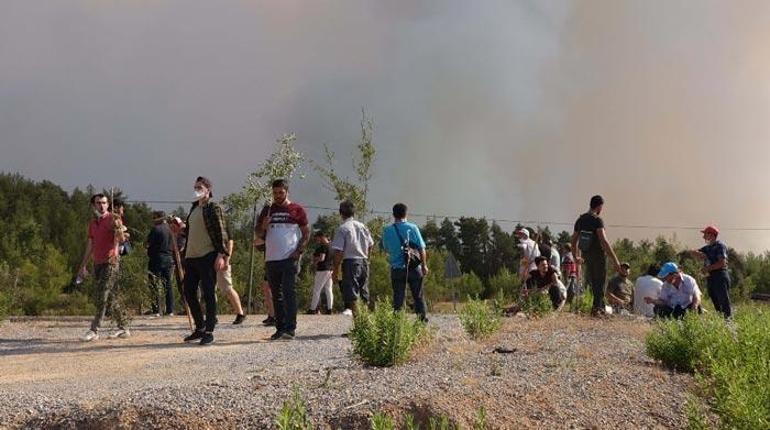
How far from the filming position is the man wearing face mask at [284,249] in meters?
9.11

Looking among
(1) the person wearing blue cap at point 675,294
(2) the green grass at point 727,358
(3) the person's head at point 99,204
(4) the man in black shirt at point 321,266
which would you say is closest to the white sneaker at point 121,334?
(3) the person's head at point 99,204

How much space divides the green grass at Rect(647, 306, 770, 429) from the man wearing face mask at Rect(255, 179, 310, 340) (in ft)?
12.7

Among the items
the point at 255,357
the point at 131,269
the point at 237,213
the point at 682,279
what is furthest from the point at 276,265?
the point at 237,213

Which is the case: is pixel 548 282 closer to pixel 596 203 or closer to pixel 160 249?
pixel 596 203

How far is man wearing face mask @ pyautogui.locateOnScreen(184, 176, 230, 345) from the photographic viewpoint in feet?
29.4

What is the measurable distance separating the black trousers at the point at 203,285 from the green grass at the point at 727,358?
4.61 meters

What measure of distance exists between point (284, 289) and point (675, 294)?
7220 mm

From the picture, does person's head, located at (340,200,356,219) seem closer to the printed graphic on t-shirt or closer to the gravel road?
the printed graphic on t-shirt

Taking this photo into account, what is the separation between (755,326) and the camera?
7285mm

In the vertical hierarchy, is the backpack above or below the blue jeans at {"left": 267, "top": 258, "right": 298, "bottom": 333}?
above

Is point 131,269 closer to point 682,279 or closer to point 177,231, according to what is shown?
point 177,231

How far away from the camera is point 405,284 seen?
10.1 meters

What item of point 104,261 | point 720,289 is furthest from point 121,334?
point 720,289

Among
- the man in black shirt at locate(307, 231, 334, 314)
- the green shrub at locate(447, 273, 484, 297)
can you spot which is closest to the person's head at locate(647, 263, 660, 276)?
the man in black shirt at locate(307, 231, 334, 314)
